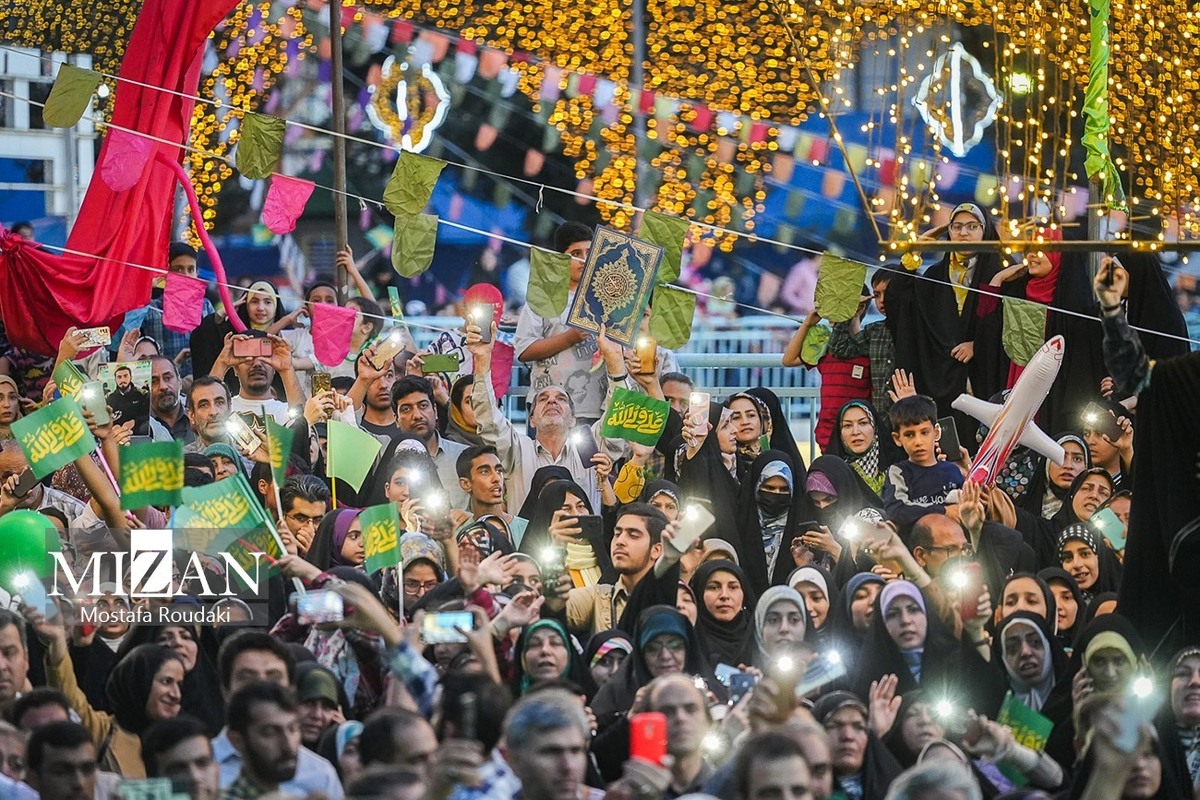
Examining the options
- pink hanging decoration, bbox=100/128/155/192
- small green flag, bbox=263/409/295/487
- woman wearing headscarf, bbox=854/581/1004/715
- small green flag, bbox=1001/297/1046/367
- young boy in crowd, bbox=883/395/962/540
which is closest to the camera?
woman wearing headscarf, bbox=854/581/1004/715

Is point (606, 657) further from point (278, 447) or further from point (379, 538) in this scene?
point (278, 447)

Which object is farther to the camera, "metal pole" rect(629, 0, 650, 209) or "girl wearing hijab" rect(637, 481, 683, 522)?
"metal pole" rect(629, 0, 650, 209)

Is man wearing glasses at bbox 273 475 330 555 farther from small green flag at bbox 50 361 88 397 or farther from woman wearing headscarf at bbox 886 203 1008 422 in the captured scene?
woman wearing headscarf at bbox 886 203 1008 422

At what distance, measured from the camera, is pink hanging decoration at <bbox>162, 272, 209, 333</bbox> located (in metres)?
10.3

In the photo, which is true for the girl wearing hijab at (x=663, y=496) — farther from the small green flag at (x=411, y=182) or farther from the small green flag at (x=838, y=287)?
the small green flag at (x=411, y=182)

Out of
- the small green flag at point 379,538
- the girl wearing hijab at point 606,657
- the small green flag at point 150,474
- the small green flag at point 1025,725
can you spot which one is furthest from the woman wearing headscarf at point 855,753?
the small green flag at point 150,474

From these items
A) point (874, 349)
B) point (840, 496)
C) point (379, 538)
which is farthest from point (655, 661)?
point (874, 349)

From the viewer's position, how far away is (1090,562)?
7758 mm

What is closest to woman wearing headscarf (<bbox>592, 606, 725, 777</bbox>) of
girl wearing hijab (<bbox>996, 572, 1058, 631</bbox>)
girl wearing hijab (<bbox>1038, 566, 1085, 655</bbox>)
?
girl wearing hijab (<bbox>996, 572, 1058, 631</bbox>)

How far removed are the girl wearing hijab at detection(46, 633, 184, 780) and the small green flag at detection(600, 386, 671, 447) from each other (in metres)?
2.63

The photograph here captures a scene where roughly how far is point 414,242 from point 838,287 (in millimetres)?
1776

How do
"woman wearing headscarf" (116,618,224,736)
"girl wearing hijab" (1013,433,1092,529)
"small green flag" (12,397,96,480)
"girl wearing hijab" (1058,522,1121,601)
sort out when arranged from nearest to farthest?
1. "woman wearing headscarf" (116,618,224,736)
2. "small green flag" (12,397,96,480)
3. "girl wearing hijab" (1058,522,1121,601)
4. "girl wearing hijab" (1013,433,1092,529)

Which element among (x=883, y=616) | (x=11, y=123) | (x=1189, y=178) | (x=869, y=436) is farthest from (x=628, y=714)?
(x=11, y=123)

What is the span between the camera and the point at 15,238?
416 inches
